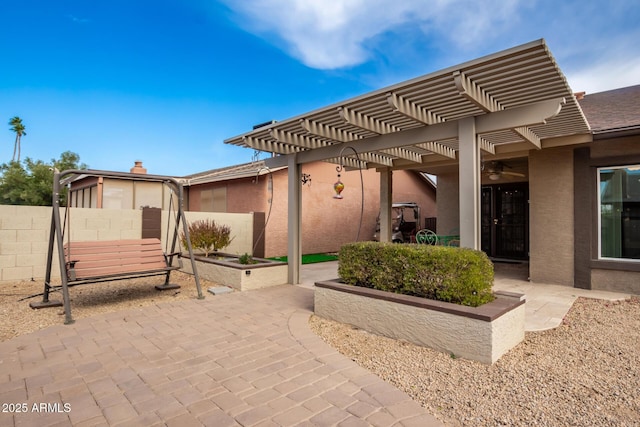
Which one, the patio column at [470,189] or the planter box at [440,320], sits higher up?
the patio column at [470,189]

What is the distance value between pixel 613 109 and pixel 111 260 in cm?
976

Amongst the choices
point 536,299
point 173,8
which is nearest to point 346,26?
point 173,8

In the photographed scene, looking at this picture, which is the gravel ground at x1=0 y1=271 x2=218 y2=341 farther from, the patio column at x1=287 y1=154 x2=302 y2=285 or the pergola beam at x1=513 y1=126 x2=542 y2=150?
the pergola beam at x1=513 y1=126 x2=542 y2=150

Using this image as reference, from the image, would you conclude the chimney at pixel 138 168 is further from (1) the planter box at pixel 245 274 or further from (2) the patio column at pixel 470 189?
(2) the patio column at pixel 470 189

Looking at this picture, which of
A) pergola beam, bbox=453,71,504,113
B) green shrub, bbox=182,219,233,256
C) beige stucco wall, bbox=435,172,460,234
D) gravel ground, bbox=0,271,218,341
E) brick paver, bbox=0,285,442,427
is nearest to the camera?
brick paver, bbox=0,285,442,427

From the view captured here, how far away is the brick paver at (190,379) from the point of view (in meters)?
2.25

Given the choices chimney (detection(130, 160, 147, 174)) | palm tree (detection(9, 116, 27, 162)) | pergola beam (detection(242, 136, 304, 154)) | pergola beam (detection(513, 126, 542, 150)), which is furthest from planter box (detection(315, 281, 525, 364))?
palm tree (detection(9, 116, 27, 162))

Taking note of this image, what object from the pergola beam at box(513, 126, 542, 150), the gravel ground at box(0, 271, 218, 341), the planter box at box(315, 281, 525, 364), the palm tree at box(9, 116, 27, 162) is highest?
the palm tree at box(9, 116, 27, 162)

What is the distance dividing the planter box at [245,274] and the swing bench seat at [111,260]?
124 cm

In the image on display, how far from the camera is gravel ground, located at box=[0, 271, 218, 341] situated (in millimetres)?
4188

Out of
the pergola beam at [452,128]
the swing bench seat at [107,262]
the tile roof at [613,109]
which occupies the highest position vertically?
the tile roof at [613,109]

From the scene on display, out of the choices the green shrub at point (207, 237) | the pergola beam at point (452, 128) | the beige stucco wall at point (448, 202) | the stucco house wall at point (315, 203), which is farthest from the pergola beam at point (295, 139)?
the beige stucco wall at point (448, 202)

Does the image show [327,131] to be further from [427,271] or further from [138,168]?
[138,168]

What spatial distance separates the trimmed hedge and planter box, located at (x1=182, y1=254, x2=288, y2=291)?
257 centimetres
